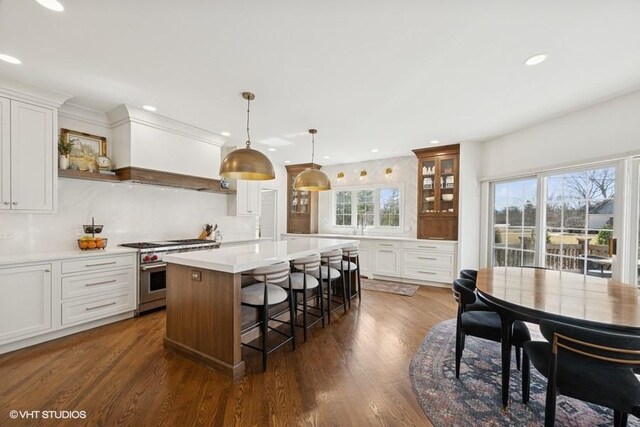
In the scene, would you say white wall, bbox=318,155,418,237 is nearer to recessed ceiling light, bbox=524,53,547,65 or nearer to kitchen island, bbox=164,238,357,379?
recessed ceiling light, bbox=524,53,547,65

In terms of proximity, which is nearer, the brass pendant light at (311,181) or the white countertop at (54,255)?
the white countertop at (54,255)

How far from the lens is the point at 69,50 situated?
2209 millimetres

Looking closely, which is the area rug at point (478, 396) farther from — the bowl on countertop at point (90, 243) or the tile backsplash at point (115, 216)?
the tile backsplash at point (115, 216)

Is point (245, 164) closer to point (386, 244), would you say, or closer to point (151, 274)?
point (151, 274)

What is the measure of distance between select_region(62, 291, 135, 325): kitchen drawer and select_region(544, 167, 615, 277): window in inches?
220

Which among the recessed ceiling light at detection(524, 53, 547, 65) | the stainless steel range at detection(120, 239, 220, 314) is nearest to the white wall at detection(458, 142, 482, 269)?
the recessed ceiling light at detection(524, 53, 547, 65)

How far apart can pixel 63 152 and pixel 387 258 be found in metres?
5.25

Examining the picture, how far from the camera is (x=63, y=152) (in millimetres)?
3215

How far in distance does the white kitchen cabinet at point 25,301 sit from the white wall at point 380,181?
5.11 m

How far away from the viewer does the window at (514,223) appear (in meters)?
4.08

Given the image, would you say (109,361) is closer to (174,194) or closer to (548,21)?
(174,194)

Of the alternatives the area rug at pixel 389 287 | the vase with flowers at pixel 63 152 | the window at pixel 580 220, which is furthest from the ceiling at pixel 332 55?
the area rug at pixel 389 287

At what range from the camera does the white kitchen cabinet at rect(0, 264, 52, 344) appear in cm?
254

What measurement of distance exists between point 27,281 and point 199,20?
9.80 ft
